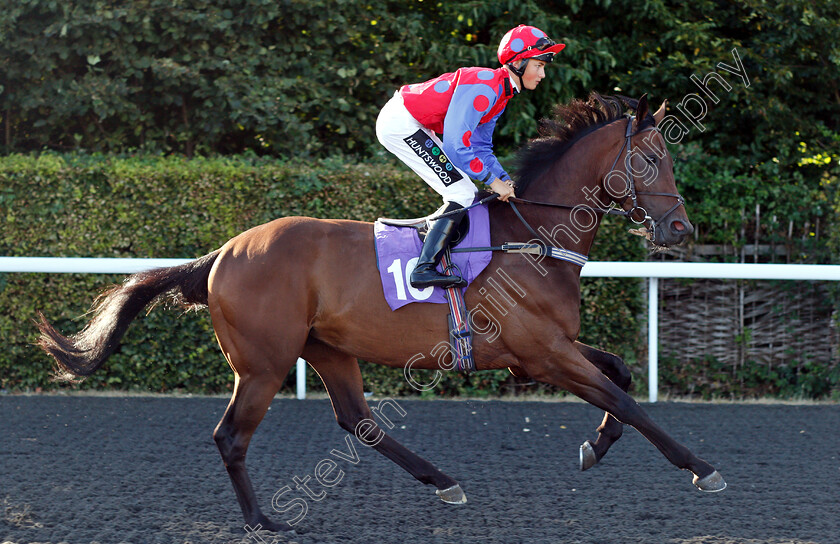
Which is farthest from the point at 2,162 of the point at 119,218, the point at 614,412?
the point at 614,412

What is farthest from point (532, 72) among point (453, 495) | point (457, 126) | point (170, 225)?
point (170, 225)

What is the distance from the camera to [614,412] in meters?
3.42

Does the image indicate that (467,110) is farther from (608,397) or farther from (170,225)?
(170,225)

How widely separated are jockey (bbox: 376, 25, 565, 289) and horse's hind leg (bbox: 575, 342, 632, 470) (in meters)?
0.79

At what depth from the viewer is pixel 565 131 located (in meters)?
3.76

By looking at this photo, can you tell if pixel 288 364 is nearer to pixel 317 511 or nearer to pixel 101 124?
pixel 317 511

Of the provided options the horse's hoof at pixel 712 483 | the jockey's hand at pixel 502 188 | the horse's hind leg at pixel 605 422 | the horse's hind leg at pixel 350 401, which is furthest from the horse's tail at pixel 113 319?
the horse's hoof at pixel 712 483

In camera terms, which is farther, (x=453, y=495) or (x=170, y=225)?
(x=170, y=225)

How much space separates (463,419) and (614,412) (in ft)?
6.77

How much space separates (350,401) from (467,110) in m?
1.47

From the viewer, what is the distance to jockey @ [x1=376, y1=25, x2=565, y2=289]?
3.45 m

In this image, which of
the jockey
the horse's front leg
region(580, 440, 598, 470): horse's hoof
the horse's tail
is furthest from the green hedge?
the horse's front leg

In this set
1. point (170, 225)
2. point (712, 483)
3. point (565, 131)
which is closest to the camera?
point (712, 483)

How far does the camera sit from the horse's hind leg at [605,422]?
12.3 feet
